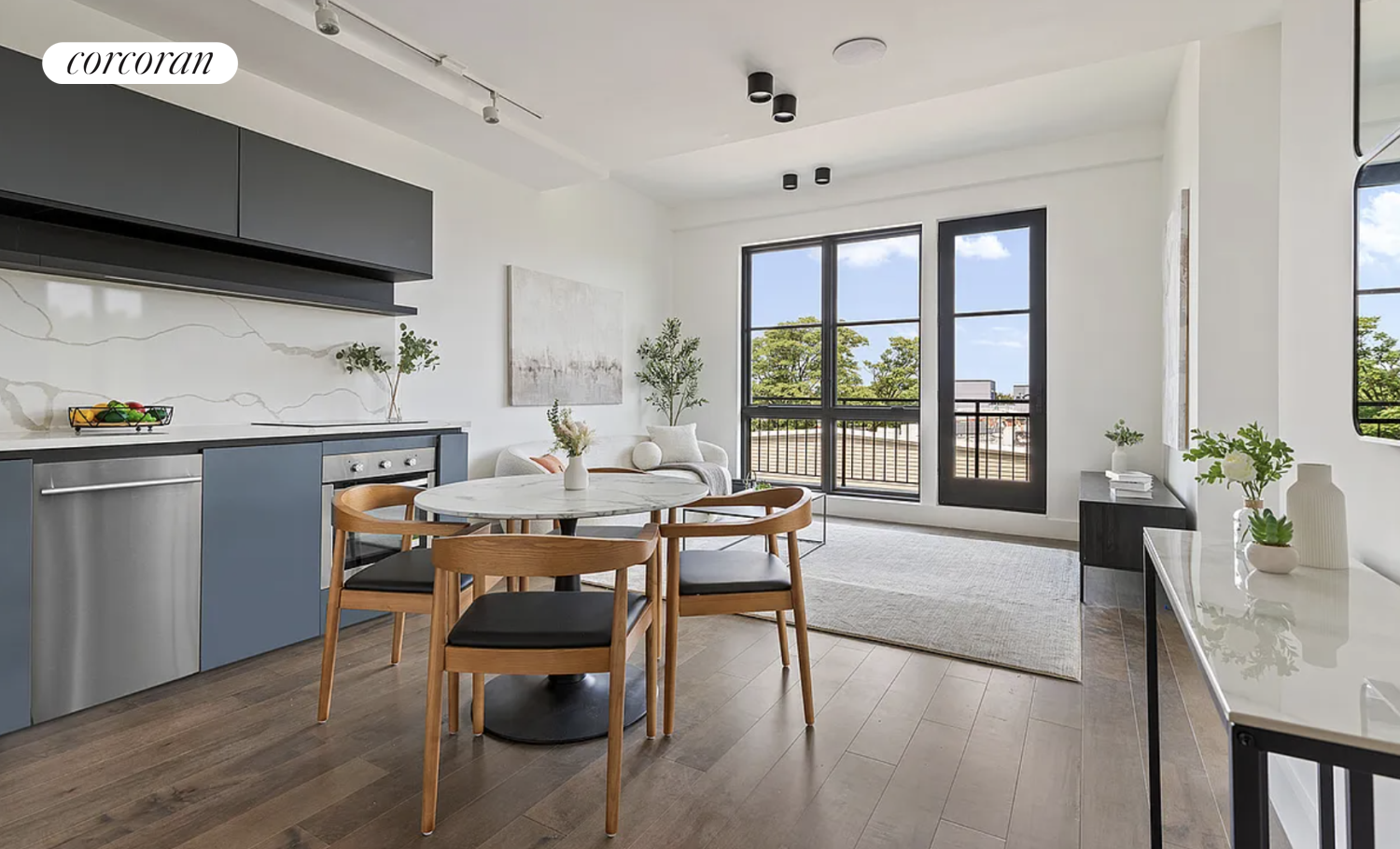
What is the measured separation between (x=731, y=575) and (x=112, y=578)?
2185mm

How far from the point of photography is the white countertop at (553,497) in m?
2.04

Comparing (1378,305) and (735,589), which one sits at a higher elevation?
(1378,305)

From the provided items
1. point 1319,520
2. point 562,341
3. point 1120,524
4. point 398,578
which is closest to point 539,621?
point 398,578

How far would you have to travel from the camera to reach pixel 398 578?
220 cm

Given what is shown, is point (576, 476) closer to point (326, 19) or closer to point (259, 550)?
point (259, 550)

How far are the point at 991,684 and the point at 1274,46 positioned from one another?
3394 millimetres

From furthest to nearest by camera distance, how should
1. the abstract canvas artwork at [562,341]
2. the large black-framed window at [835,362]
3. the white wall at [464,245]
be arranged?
the large black-framed window at [835,362] < the abstract canvas artwork at [562,341] < the white wall at [464,245]

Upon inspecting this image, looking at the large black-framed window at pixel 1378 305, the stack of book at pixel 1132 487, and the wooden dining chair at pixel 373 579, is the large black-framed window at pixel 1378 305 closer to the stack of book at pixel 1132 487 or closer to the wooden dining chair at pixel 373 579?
the wooden dining chair at pixel 373 579

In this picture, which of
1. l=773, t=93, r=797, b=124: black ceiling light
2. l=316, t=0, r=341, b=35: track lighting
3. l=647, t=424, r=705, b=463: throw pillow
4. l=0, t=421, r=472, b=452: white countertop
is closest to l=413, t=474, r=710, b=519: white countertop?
l=0, t=421, r=472, b=452: white countertop

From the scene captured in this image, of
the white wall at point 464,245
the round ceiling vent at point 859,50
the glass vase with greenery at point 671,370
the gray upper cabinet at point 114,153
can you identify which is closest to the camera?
the gray upper cabinet at point 114,153

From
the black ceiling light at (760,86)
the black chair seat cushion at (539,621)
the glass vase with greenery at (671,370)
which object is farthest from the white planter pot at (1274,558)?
the glass vase with greenery at (671,370)

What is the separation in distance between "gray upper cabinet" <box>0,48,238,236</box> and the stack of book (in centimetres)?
478

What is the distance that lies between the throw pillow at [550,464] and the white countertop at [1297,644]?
11.9ft

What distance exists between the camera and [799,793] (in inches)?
72.6
